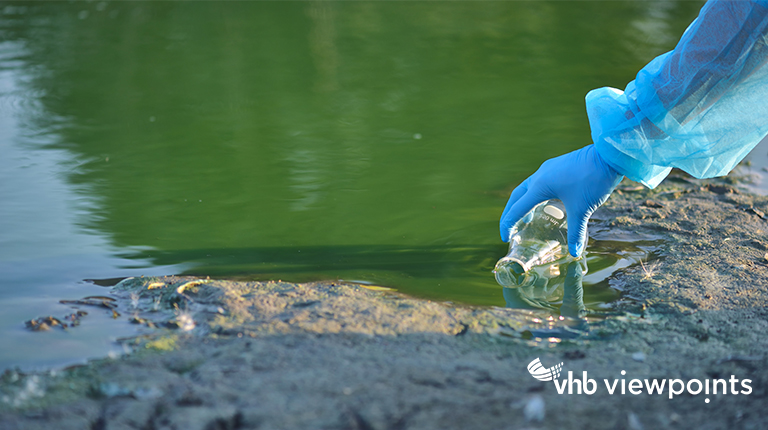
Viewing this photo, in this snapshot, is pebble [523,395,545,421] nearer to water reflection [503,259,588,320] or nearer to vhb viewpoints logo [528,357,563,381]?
vhb viewpoints logo [528,357,563,381]

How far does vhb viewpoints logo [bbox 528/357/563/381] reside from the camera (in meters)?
1.91

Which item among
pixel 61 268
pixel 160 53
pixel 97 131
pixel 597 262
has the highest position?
pixel 160 53

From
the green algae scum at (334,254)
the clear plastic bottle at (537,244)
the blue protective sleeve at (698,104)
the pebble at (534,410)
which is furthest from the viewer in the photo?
the clear plastic bottle at (537,244)

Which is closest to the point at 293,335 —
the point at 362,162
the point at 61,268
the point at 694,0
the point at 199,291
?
the point at 199,291

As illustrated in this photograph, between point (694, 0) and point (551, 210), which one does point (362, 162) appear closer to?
point (551, 210)

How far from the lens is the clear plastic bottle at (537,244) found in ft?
8.86

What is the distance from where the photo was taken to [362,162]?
379 cm

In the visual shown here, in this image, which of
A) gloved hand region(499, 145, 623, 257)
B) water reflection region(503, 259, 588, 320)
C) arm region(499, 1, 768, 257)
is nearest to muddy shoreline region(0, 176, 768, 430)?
water reflection region(503, 259, 588, 320)

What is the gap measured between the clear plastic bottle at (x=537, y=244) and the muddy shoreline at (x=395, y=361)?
31 centimetres

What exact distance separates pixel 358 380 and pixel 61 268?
1548mm

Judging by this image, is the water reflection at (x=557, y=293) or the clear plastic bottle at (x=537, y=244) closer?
the water reflection at (x=557, y=293)

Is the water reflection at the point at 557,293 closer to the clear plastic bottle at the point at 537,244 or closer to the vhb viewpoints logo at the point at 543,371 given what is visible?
the clear plastic bottle at the point at 537,244

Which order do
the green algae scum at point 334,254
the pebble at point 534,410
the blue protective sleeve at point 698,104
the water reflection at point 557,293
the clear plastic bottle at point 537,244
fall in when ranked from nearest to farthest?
1. the pebble at point 534,410
2. the green algae scum at point 334,254
3. the blue protective sleeve at point 698,104
4. the water reflection at point 557,293
5. the clear plastic bottle at point 537,244

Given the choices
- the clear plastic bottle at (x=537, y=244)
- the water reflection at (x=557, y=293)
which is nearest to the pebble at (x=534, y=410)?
the water reflection at (x=557, y=293)
